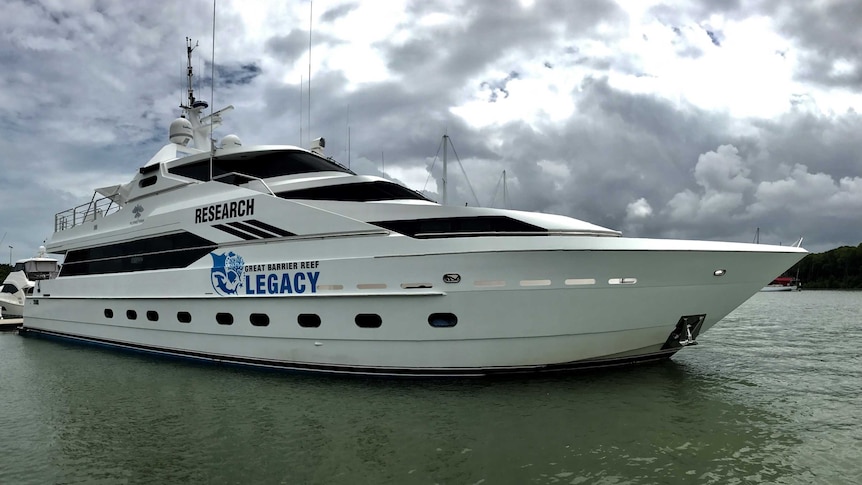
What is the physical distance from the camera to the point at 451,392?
24.1 ft

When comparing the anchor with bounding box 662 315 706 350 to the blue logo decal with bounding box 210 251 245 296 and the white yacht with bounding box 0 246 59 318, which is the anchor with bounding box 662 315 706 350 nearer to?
the blue logo decal with bounding box 210 251 245 296

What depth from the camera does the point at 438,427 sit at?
234 inches

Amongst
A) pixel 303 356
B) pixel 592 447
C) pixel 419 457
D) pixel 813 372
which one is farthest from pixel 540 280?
pixel 813 372

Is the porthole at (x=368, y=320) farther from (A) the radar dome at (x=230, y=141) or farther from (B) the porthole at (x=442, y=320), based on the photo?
(A) the radar dome at (x=230, y=141)

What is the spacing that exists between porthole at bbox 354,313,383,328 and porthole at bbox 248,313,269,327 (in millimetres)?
1961

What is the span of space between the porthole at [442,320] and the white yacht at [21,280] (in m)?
21.9

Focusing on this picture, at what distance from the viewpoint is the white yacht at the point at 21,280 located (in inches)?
880

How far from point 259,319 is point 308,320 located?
1.17 meters

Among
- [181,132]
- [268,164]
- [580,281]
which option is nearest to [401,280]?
[580,281]

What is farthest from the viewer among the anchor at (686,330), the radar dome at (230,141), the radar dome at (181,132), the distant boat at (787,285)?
the distant boat at (787,285)

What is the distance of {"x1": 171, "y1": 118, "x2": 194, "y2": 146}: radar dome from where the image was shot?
→ 537 inches

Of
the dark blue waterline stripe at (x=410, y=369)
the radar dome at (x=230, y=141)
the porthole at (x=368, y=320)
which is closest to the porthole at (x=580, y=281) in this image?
the dark blue waterline stripe at (x=410, y=369)

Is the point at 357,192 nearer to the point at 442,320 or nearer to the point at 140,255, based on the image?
the point at 442,320

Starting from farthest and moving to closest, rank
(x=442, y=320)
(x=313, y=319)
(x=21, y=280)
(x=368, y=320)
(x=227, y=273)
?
(x=21, y=280)
(x=227, y=273)
(x=313, y=319)
(x=368, y=320)
(x=442, y=320)
